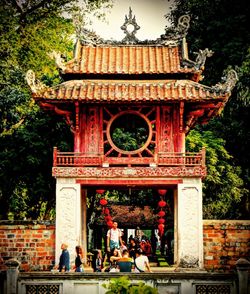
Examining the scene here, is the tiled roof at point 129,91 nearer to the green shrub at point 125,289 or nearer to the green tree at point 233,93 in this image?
the green tree at point 233,93

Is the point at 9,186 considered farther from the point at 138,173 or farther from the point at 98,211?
the point at 138,173

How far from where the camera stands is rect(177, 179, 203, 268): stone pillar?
2012 centimetres

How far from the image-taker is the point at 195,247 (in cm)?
2017

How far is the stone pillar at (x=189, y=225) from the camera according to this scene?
66.0ft

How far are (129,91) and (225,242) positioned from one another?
5.96 meters

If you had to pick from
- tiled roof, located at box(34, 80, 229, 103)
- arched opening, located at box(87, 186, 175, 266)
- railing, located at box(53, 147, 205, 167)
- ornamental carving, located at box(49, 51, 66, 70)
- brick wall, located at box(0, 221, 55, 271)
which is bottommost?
brick wall, located at box(0, 221, 55, 271)

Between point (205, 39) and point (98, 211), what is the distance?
10676mm

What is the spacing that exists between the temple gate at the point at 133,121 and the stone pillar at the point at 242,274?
14.7ft

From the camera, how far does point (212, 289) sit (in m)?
16.1

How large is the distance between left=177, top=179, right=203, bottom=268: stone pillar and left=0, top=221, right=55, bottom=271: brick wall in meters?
4.19

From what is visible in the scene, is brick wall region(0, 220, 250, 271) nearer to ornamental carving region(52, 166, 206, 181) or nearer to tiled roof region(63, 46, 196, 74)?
ornamental carving region(52, 166, 206, 181)

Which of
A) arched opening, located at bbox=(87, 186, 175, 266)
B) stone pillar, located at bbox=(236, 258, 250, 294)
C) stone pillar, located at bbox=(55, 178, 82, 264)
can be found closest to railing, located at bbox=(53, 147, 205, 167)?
stone pillar, located at bbox=(55, 178, 82, 264)

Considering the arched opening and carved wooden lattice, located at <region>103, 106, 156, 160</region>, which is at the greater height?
carved wooden lattice, located at <region>103, 106, 156, 160</region>

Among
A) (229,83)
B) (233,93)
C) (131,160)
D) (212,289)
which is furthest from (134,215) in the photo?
(212,289)
